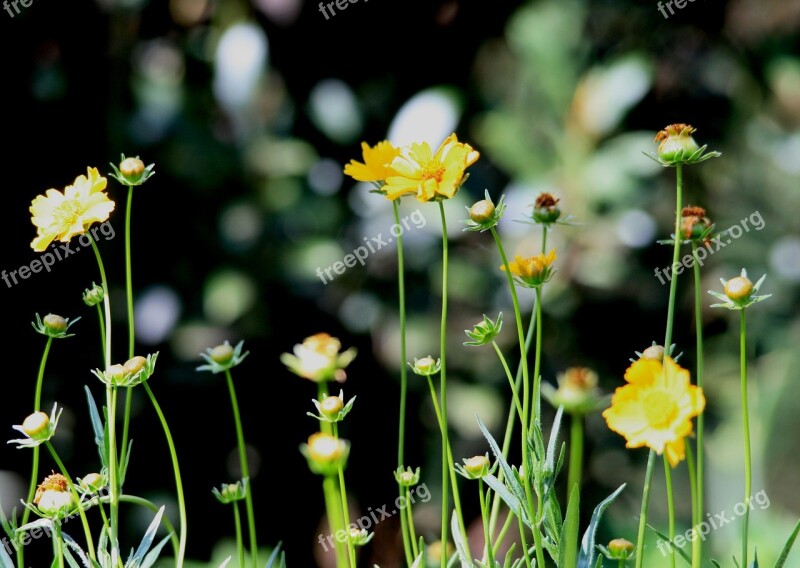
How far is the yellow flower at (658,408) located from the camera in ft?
1.15

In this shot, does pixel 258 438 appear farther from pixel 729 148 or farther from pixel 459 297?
pixel 729 148

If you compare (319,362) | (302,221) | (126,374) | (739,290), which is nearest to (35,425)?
(126,374)

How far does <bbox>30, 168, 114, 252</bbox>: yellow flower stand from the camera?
1.50 ft

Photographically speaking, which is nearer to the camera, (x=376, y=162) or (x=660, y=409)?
(x=660, y=409)

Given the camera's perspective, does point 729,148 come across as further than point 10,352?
Yes

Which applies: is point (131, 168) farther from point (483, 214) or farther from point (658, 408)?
point (658, 408)

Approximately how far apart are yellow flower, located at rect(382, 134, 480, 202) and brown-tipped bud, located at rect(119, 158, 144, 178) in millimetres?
148

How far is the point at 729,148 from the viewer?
4.13ft

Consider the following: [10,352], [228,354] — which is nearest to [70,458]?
[10,352]

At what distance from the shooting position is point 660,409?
1.18 feet

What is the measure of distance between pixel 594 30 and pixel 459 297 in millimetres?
437

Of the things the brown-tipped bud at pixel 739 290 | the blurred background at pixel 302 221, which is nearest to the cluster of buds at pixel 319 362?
the brown-tipped bud at pixel 739 290

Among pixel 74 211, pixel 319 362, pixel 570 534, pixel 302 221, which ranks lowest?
pixel 570 534

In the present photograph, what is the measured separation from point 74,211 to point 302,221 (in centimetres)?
61
